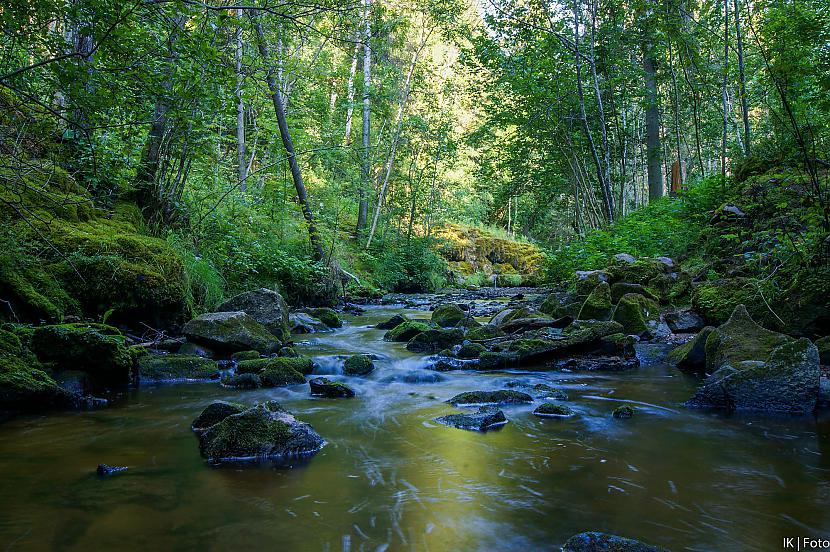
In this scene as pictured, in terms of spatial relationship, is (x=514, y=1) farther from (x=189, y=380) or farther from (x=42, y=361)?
(x=42, y=361)

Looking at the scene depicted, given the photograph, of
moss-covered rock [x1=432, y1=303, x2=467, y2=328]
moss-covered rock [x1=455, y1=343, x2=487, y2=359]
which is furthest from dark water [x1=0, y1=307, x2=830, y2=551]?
moss-covered rock [x1=432, y1=303, x2=467, y2=328]

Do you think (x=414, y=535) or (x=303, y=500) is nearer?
(x=414, y=535)

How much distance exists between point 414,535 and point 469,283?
23967 millimetres

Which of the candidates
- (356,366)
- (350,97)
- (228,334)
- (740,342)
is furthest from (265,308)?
(350,97)

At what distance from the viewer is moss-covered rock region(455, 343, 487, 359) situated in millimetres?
7555

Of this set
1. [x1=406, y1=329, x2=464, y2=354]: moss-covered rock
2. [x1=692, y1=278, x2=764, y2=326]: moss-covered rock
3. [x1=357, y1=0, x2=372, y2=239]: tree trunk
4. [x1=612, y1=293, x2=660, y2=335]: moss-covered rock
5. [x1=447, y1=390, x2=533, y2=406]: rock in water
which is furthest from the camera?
[x1=357, y1=0, x2=372, y2=239]: tree trunk

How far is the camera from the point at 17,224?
631 cm

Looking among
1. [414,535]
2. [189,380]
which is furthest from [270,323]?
[414,535]

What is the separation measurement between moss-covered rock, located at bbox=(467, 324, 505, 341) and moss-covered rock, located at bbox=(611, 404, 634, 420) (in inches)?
150

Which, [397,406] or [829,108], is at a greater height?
[829,108]

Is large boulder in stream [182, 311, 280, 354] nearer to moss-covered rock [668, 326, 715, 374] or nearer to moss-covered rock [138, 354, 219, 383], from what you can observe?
moss-covered rock [138, 354, 219, 383]

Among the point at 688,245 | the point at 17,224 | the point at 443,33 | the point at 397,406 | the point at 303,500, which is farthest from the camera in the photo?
the point at 443,33

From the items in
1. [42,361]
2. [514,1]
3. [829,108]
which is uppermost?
[514,1]

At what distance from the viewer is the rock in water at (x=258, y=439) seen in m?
3.63
